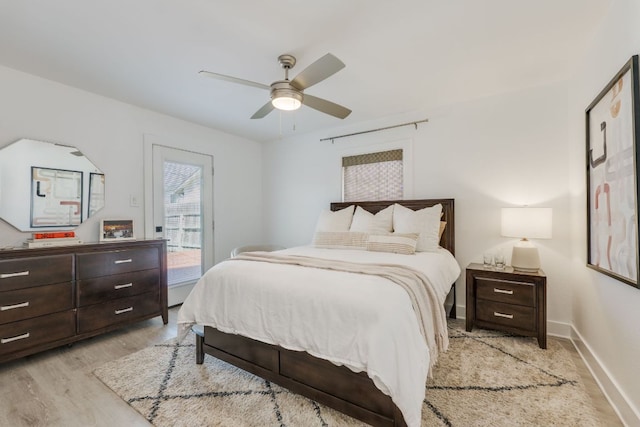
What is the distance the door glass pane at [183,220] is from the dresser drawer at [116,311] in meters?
0.67

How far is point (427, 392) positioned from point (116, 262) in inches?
117

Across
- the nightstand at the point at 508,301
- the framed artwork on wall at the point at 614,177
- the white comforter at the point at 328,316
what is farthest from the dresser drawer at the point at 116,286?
the framed artwork on wall at the point at 614,177

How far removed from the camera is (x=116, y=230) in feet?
10.4

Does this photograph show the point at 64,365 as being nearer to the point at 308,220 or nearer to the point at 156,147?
the point at 156,147

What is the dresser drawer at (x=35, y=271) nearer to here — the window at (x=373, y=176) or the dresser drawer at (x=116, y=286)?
the dresser drawer at (x=116, y=286)

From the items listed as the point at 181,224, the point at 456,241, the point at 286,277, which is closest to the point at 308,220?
the point at 181,224

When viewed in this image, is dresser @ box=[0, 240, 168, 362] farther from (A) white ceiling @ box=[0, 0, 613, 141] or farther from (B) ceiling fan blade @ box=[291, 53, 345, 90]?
(B) ceiling fan blade @ box=[291, 53, 345, 90]

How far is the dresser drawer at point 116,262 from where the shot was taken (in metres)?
2.63

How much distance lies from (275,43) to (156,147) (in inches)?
90.0

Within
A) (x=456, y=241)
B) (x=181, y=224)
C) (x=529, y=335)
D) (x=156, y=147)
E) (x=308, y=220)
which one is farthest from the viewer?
(x=308, y=220)

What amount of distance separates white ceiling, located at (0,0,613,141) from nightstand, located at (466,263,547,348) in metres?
1.88

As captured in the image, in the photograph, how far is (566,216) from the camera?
2781mm

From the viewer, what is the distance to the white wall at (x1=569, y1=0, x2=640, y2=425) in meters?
1.56

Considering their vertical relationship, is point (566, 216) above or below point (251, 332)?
above
